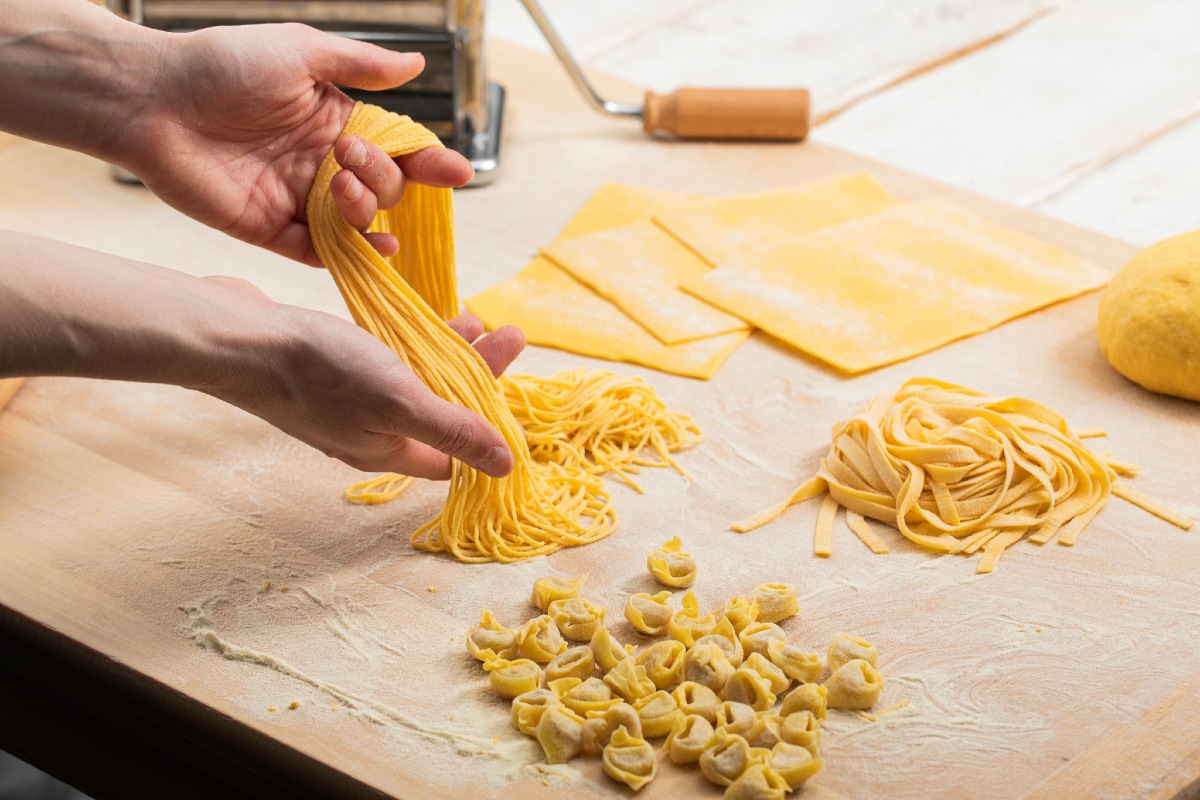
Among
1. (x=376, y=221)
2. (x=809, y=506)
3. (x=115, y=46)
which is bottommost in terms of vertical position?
(x=809, y=506)

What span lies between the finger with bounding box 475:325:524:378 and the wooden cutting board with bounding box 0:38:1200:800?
23 cm

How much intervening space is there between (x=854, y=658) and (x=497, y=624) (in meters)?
0.43

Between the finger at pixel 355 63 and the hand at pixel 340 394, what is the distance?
412mm

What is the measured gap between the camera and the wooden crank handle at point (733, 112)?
295cm

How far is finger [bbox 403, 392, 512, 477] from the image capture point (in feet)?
5.02

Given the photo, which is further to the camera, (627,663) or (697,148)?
(697,148)

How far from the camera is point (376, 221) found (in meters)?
1.84

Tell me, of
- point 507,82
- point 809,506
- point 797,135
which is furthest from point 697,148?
point 809,506

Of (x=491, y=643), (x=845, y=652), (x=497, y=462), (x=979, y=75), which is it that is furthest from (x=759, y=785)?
(x=979, y=75)

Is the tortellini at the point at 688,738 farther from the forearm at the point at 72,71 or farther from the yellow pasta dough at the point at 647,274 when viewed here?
the forearm at the point at 72,71

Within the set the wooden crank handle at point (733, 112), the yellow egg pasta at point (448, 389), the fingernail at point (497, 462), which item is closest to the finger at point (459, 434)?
the fingernail at point (497, 462)

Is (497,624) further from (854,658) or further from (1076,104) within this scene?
(1076,104)

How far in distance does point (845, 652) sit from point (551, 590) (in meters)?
0.37

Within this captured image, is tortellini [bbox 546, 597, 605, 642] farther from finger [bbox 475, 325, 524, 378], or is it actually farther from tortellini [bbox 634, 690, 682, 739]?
finger [bbox 475, 325, 524, 378]
